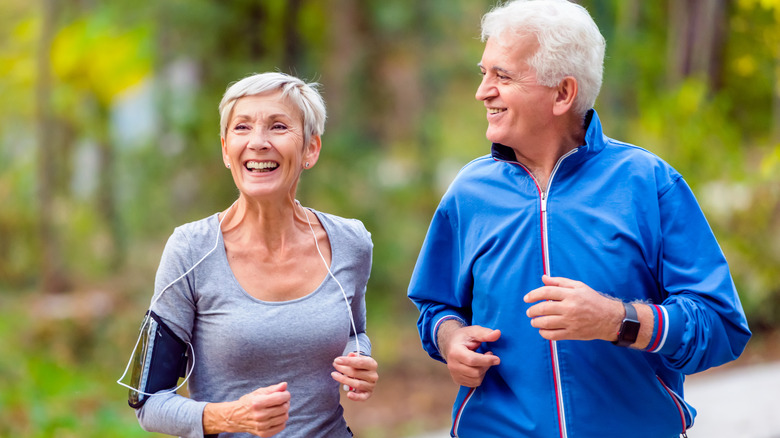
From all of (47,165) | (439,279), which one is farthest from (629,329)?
(47,165)

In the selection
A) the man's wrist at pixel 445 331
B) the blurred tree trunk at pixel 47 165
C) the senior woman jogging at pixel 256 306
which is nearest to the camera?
the senior woman jogging at pixel 256 306

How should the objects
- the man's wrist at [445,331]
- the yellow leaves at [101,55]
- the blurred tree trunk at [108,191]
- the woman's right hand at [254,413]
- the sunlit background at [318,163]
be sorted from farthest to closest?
the blurred tree trunk at [108,191] → the yellow leaves at [101,55] → the sunlit background at [318,163] → the man's wrist at [445,331] → the woman's right hand at [254,413]

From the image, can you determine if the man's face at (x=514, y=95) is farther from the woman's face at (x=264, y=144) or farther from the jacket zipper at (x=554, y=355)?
the woman's face at (x=264, y=144)

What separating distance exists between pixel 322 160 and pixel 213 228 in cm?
461

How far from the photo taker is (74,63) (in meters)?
7.47

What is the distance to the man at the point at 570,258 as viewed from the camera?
1.80m

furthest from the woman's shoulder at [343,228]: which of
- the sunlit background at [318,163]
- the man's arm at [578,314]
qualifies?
the sunlit background at [318,163]

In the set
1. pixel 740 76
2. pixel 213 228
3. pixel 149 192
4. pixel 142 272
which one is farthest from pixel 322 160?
pixel 213 228

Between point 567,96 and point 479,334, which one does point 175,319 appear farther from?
point 567,96

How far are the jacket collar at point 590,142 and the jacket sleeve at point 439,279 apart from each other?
232mm

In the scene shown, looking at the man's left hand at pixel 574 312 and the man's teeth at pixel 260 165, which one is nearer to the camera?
the man's left hand at pixel 574 312

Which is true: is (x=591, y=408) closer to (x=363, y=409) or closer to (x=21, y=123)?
(x=363, y=409)

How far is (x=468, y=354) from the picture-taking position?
1900 millimetres

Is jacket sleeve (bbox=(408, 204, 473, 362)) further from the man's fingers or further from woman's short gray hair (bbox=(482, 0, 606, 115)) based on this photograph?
woman's short gray hair (bbox=(482, 0, 606, 115))
